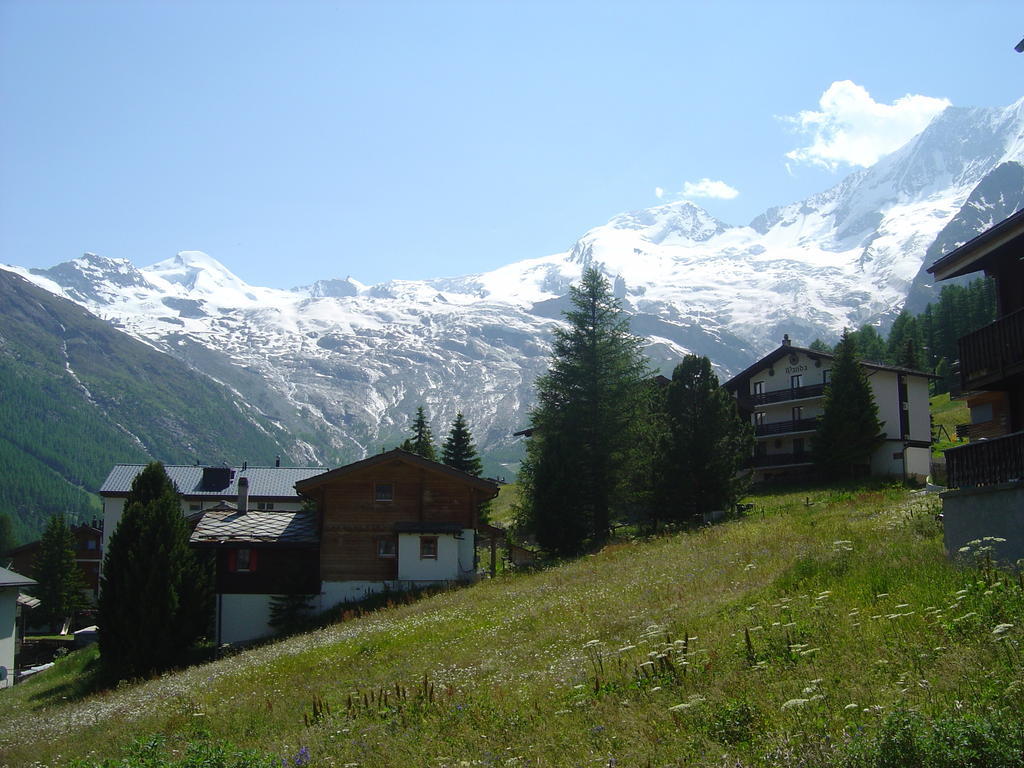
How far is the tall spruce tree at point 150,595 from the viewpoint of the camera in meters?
32.9

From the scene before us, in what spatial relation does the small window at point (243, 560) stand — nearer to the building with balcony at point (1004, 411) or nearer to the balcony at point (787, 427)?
the building with balcony at point (1004, 411)

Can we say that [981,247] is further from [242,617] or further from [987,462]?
[242,617]

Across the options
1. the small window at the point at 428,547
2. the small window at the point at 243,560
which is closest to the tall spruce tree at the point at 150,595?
the small window at the point at 243,560

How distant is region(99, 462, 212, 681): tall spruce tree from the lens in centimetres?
3291

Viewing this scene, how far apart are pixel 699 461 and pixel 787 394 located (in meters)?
29.7

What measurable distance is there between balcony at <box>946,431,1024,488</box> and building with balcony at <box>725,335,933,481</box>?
43.4 m

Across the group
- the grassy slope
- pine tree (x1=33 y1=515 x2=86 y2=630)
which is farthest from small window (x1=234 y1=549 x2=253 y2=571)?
pine tree (x1=33 y1=515 x2=86 y2=630)

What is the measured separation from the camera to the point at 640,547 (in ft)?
115

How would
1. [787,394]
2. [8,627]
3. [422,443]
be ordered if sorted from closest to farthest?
[8,627], [422,443], [787,394]

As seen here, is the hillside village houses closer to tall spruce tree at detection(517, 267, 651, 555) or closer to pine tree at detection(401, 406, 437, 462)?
tall spruce tree at detection(517, 267, 651, 555)

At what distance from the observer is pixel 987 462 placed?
1781 cm

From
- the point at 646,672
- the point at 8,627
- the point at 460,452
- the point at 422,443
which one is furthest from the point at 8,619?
the point at 646,672

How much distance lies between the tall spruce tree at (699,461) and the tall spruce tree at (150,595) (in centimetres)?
2024

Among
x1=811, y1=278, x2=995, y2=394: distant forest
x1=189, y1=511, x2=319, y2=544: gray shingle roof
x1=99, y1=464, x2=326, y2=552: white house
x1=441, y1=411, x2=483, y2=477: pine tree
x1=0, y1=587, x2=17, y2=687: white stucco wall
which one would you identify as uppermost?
x1=811, y1=278, x2=995, y2=394: distant forest
